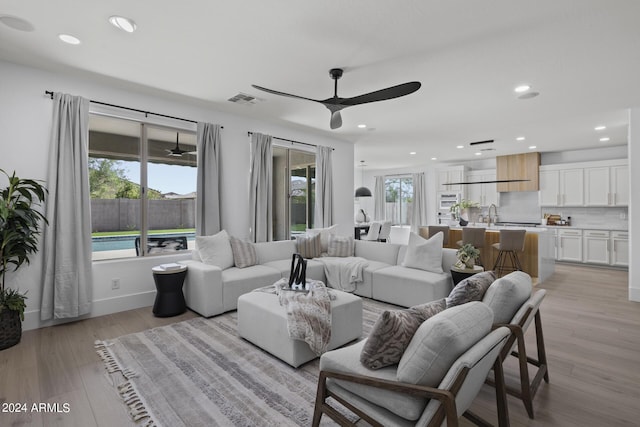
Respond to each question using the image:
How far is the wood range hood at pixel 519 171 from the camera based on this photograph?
772 cm

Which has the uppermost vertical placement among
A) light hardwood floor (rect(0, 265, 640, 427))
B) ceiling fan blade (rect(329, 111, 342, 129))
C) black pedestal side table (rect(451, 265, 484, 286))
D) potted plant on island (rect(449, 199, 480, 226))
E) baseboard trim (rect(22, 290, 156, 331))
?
ceiling fan blade (rect(329, 111, 342, 129))

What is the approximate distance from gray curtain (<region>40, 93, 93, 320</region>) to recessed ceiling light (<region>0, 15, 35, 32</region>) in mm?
928

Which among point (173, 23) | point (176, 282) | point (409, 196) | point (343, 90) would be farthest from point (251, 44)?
point (409, 196)

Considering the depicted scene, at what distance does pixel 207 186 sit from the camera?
177 inches

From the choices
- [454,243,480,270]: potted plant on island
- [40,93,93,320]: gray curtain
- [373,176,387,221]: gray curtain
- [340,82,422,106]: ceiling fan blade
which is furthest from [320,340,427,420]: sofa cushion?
[373,176,387,221]: gray curtain

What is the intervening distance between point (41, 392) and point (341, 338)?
7.27 ft

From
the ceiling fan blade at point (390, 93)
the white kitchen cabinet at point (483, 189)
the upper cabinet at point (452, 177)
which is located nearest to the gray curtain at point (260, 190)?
the ceiling fan blade at point (390, 93)

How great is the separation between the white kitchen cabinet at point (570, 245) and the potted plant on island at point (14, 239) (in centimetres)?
930

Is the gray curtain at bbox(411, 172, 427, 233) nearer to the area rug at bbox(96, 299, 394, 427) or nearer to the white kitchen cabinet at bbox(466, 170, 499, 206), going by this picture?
the white kitchen cabinet at bbox(466, 170, 499, 206)

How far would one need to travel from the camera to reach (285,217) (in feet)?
19.2

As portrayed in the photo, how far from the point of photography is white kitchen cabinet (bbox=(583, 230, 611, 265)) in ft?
21.9

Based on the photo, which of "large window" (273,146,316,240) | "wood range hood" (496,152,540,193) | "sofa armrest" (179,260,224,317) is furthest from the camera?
"wood range hood" (496,152,540,193)

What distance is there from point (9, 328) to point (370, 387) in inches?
132

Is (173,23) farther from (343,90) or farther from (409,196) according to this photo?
(409,196)
